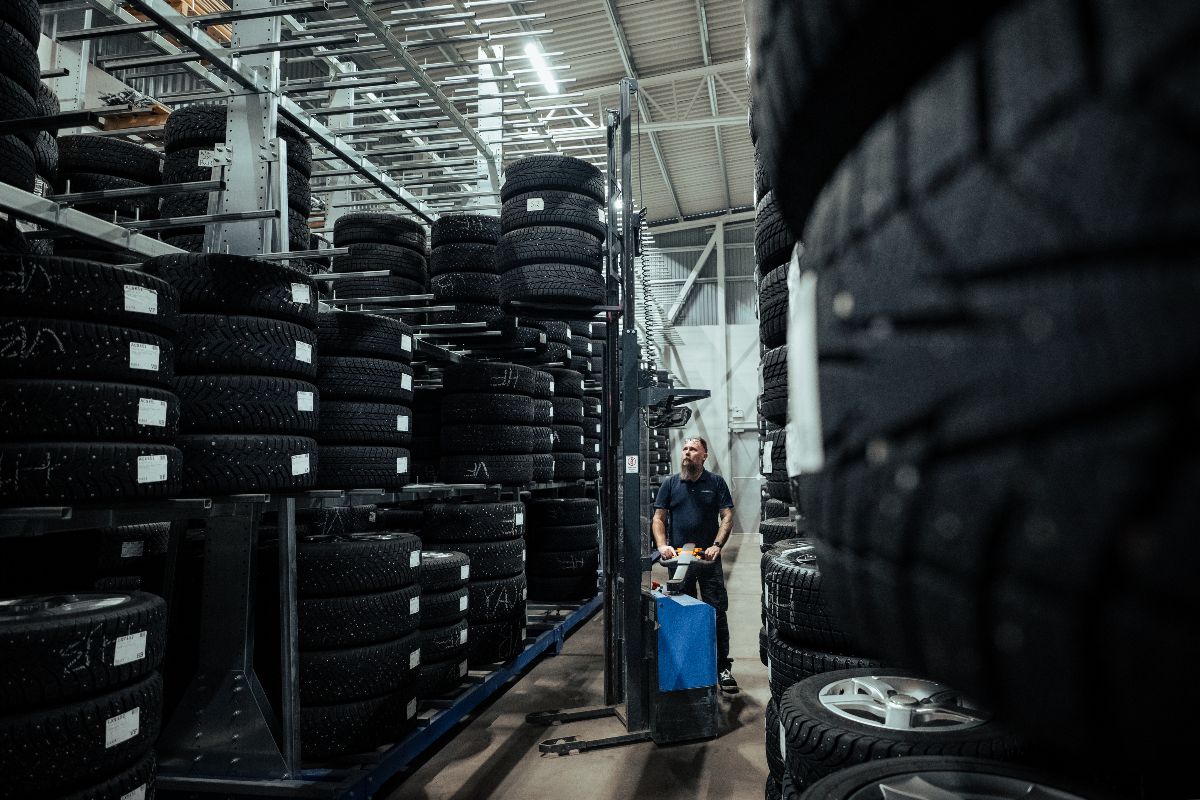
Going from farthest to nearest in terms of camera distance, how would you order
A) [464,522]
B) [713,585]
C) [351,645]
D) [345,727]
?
[713,585] → [464,522] → [351,645] → [345,727]

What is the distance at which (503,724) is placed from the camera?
173 inches

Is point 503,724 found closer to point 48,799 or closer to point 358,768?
point 358,768

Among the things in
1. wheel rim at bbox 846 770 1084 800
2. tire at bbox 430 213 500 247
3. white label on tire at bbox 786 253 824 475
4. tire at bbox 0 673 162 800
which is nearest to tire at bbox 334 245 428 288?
tire at bbox 430 213 500 247

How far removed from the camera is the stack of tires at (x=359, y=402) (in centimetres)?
354

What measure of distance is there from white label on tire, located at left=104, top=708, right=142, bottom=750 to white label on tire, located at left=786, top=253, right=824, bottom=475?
7.07ft

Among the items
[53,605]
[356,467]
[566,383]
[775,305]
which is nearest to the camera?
[53,605]

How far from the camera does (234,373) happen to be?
2.89 metres

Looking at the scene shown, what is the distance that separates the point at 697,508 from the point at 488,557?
1.68 m

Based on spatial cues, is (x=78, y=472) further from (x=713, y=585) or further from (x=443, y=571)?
(x=713, y=585)

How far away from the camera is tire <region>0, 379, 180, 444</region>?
81.7 inches

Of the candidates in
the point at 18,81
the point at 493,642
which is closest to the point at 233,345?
the point at 18,81

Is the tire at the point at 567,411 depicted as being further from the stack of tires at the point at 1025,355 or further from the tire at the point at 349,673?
the stack of tires at the point at 1025,355

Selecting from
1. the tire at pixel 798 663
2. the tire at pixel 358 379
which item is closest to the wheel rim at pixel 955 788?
the tire at pixel 798 663

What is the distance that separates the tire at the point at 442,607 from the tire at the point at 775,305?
2345 mm
